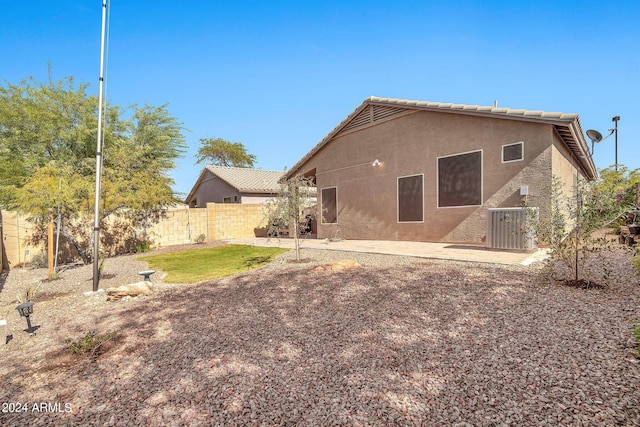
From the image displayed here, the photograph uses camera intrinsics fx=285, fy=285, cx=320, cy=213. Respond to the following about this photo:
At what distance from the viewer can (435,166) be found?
10680 mm

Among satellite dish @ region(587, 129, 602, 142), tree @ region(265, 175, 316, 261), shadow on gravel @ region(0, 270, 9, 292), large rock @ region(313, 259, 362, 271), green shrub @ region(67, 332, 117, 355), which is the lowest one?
shadow on gravel @ region(0, 270, 9, 292)

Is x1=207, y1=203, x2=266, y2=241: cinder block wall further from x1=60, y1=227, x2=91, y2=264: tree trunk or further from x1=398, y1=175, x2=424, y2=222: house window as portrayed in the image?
x1=398, y1=175, x2=424, y2=222: house window

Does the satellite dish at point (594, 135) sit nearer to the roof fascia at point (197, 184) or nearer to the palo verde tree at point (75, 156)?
the palo verde tree at point (75, 156)

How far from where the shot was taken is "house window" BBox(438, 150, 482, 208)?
973 cm

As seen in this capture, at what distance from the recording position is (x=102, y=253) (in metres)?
11.4

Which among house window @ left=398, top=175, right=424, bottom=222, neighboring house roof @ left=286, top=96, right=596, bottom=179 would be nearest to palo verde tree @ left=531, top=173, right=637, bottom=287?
neighboring house roof @ left=286, top=96, right=596, bottom=179

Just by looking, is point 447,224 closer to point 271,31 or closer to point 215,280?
point 215,280

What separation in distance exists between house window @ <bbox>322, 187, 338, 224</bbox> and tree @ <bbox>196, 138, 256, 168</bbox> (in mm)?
28233

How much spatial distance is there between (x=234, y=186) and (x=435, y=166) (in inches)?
569

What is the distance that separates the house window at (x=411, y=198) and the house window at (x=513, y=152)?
278 centimetres

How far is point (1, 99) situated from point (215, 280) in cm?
1616

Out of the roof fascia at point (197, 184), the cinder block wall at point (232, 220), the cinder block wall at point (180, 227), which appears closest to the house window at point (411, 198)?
the cinder block wall at point (232, 220)

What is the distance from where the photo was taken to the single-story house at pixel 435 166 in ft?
28.5

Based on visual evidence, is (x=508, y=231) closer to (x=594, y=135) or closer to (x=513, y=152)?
(x=513, y=152)
